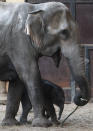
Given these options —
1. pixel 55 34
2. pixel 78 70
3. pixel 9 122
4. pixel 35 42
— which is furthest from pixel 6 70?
pixel 78 70

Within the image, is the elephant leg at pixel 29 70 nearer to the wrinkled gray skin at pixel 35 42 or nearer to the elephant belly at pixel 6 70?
the wrinkled gray skin at pixel 35 42

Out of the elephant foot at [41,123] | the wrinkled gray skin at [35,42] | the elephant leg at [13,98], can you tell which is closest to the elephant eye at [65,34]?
the wrinkled gray skin at [35,42]

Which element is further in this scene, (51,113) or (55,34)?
(51,113)

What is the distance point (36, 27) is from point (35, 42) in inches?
8.2

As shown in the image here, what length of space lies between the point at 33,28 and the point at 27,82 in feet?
2.38

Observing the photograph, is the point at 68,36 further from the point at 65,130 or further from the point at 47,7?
the point at 65,130

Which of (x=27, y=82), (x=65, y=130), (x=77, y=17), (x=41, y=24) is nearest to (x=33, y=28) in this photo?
(x=41, y=24)

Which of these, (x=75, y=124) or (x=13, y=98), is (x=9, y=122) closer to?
(x=13, y=98)

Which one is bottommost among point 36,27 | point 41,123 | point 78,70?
point 41,123

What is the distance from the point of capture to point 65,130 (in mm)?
8219

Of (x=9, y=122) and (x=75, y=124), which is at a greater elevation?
(x=9, y=122)

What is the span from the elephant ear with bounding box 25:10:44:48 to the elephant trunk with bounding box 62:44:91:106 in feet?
1.19

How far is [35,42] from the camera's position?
8.64m

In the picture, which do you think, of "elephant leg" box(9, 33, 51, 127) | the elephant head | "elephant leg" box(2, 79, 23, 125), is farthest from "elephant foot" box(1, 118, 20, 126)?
the elephant head
